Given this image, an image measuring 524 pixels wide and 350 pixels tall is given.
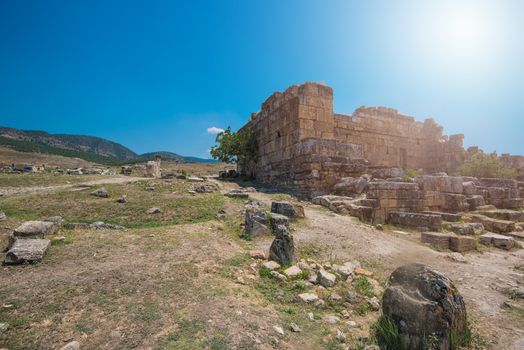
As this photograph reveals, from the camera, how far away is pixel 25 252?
11.9 feet

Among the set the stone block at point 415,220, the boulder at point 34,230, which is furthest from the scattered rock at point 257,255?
the stone block at point 415,220

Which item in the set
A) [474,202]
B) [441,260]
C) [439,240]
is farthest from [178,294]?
[474,202]

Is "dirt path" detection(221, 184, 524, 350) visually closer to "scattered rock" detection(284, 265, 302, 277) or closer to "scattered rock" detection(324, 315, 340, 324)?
"scattered rock" detection(284, 265, 302, 277)

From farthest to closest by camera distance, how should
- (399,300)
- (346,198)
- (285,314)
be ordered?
(346,198), (285,314), (399,300)

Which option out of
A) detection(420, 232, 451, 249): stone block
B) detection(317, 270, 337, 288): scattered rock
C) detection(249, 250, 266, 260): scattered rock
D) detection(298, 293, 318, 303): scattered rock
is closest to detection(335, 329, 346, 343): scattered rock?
detection(298, 293, 318, 303): scattered rock

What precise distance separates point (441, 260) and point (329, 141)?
247 inches

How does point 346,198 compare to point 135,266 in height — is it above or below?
above

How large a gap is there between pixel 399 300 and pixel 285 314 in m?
1.18

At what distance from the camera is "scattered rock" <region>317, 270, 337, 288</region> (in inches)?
139

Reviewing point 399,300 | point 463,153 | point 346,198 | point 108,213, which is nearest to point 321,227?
point 346,198

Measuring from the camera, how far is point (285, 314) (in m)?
2.89

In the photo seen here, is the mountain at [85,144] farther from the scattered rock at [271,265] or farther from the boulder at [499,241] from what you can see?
the boulder at [499,241]

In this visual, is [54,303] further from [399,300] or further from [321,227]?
[321,227]

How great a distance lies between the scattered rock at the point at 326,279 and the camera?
3533mm
